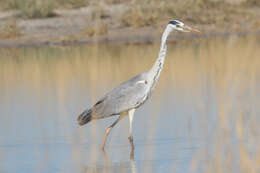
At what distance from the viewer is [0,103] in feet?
37.7

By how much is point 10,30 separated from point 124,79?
623 centimetres

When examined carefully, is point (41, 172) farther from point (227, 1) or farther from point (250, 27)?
point (227, 1)

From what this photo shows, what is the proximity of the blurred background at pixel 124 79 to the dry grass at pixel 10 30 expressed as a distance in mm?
25

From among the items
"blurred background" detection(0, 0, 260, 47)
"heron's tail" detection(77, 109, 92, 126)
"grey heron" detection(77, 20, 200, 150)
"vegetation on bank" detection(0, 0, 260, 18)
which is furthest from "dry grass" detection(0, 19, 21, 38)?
"heron's tail" detection(77, 109, 92, 126)

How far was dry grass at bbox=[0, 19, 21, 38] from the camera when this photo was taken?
59.7ft

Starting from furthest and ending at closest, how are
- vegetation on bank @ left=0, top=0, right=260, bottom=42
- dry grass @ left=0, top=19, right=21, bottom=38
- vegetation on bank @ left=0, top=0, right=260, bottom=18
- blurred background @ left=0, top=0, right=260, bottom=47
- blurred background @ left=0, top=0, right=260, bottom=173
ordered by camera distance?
vegetation on bank @ left=0, top=0, right=260, bottom=18 < vegetation on bank @ left=0, top=0, right=260, bottom=42 < blurred background @ left=0, top=0, right=260, bottom=47 < dry grass @ left=0, top=19, right=21, bottom=38 < blurred background @ left=0, top=0, right=260, bottom=173

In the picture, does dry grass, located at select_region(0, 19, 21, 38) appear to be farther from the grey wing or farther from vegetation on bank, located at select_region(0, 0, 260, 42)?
the grey wing

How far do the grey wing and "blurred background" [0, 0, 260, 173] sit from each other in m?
0.41

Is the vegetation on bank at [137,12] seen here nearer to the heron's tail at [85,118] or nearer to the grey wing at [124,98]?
the grey wing at [124,98]

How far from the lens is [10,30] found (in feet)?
59.6

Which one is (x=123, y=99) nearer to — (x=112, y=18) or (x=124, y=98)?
(x=124, y=98)

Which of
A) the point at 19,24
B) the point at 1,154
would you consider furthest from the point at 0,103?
the point at 19,24

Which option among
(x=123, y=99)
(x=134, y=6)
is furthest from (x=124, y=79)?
(x=134, y=6)

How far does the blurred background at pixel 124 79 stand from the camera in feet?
24.8
